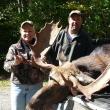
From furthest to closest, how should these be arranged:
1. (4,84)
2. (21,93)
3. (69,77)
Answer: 1. (4,84)
2. (21,93)
3. (69,77)

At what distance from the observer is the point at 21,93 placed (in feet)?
28.1

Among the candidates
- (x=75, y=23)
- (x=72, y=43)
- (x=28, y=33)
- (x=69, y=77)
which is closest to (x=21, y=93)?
(x=28, y=33)

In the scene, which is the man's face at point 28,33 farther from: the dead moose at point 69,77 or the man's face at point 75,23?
the dead moose at point 69,77

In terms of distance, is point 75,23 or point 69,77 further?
point 75,23

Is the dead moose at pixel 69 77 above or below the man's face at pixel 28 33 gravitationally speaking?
below

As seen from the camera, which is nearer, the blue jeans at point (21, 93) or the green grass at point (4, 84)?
the blue jeans at point (21, 93)

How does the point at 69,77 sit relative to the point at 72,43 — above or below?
below

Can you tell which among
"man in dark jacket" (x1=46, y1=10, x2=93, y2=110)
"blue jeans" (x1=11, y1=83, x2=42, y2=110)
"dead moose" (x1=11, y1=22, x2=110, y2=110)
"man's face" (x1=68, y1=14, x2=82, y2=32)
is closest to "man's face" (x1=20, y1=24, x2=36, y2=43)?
"man in dark jacket" (x1=46, y1=10, x2=93, y2=110)

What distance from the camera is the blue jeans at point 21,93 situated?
337 inches

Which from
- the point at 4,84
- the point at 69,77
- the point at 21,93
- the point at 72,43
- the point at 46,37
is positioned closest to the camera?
the point at 69,77

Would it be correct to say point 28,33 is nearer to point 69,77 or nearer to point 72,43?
point 72,43

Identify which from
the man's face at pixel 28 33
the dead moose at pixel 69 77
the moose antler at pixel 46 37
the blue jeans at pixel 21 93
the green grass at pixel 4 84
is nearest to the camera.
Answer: the dead moose at pixel 69 77

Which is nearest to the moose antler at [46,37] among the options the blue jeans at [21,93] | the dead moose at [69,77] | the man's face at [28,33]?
the man's face at [28,33]

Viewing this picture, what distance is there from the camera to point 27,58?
27.1ft
